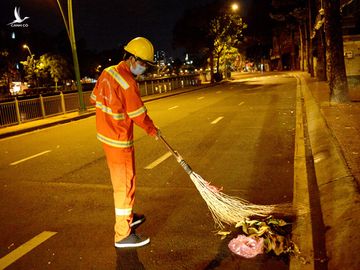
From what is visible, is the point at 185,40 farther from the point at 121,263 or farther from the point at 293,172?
the point at 121,263

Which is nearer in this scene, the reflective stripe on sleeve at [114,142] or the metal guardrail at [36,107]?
the reflective stripe on sleeve at [114,142]

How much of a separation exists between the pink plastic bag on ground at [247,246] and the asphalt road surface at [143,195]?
0.23 ft

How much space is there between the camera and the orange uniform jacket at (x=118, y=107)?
4070mm

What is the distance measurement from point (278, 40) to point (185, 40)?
34.6 metres

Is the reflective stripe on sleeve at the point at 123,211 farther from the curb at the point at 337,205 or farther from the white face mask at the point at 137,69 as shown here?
the curb at the point at 337,205

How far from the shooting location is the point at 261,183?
6.63 meters

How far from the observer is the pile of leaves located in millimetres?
4141

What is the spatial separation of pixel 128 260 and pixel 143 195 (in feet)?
6.96

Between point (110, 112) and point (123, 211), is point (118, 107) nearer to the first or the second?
point (110, 112)

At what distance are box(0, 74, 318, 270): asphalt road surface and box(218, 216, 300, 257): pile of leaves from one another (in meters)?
0.12

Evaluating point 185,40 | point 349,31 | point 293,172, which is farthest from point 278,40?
point 293,172

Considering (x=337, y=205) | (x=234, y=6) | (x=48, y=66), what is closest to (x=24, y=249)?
(x=337, y=205)

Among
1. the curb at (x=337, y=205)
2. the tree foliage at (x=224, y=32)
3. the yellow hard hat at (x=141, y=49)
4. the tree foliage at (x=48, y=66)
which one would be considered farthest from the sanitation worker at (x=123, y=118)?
the tree foliage at (x=48, y=66)

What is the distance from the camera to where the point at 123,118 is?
4.20 meters
